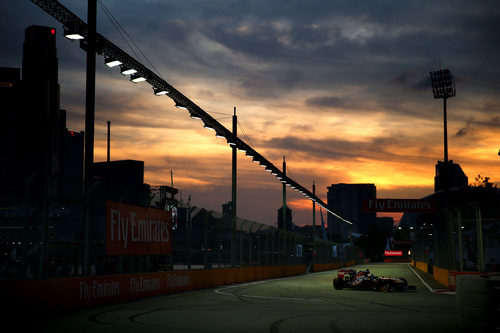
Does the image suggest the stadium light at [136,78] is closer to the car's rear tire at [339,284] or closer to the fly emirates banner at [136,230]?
the fly emirates banner at [136,230]

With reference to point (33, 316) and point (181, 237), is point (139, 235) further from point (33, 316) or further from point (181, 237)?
point (33, 316)

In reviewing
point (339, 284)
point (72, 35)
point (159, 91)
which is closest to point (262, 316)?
point (72, 35)

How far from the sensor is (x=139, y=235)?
2197 centimetres

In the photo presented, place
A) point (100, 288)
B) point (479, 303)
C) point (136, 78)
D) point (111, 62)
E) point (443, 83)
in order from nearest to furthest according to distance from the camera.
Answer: point (479, 303) → point (100, 288) → point (111, 62) → point (136, 78) → point (443, 83)

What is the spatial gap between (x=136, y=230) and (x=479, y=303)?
13.7 metres

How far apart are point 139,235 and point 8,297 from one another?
8.14 m

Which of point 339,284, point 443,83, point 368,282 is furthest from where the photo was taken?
point 443,83

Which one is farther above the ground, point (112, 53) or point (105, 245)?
point (112, 53)

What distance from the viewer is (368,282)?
26.1 meters

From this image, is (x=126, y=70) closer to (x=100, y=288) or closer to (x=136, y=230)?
(x=136, y=230)

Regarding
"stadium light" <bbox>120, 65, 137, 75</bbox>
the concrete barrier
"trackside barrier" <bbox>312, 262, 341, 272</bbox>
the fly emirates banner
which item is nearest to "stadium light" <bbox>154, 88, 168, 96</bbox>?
"stadium light" <bbox>120, 65, 137, 75</bbox>

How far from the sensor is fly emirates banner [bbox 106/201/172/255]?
1955 centimetres

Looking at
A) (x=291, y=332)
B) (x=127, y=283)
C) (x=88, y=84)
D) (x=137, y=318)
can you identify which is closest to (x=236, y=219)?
(x=127, y=283)

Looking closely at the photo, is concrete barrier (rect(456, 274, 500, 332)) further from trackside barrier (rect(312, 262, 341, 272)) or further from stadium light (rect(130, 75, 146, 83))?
trackside barrier (rect(312, 262, 341, 272))
